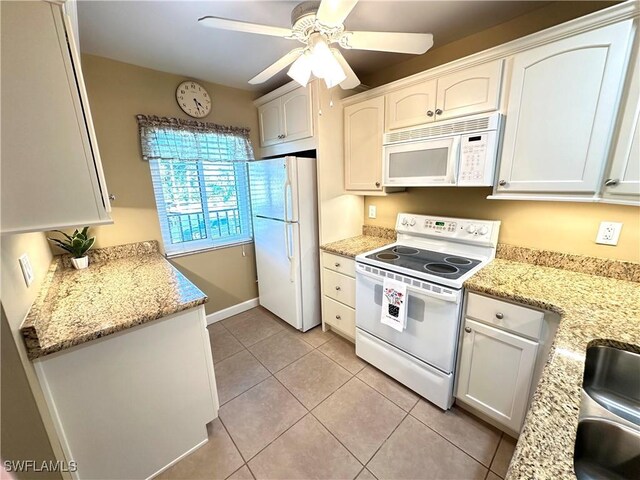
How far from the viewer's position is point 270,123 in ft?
8.58

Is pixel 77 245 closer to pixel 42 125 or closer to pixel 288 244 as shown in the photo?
pixel 42 125

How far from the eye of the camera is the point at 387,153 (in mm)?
1997

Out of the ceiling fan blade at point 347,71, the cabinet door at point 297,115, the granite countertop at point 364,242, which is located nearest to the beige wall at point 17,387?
the ceiling fan blade at point 347,71

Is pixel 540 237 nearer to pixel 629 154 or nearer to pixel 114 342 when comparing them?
pixel 629 154

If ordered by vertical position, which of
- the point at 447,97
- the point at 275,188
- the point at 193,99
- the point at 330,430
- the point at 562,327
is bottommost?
the point at 330,430

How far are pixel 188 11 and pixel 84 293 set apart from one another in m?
1.69

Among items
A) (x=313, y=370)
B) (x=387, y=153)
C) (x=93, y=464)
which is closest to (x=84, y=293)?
(x=93, y=464)

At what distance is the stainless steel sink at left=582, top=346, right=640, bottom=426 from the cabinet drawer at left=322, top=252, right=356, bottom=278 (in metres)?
1.41

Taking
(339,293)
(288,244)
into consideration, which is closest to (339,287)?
(339,293)

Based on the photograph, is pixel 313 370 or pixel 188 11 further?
pixel 313 370

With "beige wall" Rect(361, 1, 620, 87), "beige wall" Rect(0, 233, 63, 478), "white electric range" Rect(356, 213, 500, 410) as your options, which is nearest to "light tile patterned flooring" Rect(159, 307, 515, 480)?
"white electric range" Rect(356, 213, 500, 410)

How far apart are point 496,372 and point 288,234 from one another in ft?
5.78

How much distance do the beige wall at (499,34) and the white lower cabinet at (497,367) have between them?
166 cm

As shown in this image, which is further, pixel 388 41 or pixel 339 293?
pixel 339 293
